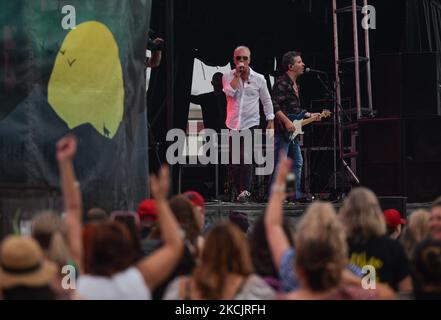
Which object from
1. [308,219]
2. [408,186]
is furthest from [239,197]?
[308,219]

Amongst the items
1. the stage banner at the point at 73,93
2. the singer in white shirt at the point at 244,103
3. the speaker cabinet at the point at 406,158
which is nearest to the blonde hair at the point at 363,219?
the stage banner at the point at 73,93

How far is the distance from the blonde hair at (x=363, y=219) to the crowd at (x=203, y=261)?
0.14 m

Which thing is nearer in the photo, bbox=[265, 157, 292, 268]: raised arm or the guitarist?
bbox=[265, 157, 292, 268]: raised arm

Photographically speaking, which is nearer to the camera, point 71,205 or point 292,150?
point 71,205

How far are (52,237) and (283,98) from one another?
7.32 meters

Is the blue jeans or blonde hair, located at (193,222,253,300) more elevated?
the blue jeans

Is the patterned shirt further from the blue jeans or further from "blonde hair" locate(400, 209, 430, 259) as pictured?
"blonde hair" locate(400, 209, 430, 259)

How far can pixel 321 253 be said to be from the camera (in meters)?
4.51

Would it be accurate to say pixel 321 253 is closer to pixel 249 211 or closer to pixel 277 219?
pixel 277 219

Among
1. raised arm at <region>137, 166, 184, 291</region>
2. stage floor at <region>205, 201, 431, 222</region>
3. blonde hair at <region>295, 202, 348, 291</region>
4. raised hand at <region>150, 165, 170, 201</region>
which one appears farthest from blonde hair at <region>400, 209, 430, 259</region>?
stage floor at <region>205, 201, 431, 222</region>

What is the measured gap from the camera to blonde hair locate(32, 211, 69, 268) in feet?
16.7

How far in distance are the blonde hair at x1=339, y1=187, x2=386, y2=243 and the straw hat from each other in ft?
6.72

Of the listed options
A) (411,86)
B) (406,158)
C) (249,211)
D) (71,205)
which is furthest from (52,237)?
(411,86)

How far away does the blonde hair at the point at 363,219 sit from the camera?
5.73 metres
